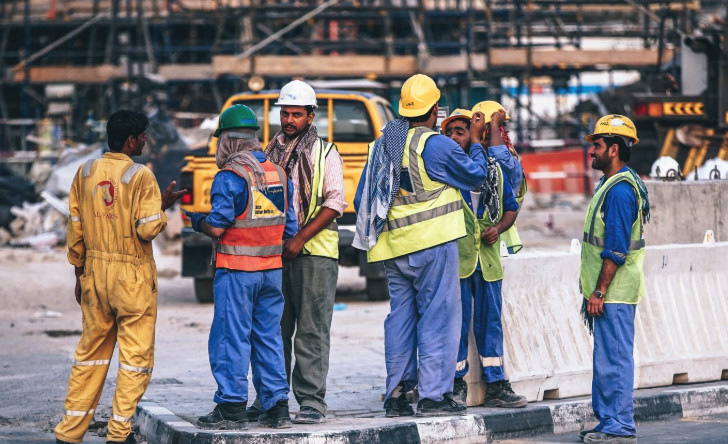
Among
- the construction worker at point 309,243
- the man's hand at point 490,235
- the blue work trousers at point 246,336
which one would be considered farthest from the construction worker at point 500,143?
the blue work trousers at point 246,336

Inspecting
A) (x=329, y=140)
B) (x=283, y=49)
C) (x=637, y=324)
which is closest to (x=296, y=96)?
(x=637, y=324)

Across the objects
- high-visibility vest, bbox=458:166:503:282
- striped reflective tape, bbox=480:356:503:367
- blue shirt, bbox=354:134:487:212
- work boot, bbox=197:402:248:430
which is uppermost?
blue shirt, bbox=354:134:487:212

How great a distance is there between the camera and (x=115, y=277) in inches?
276

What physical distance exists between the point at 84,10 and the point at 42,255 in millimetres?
17337

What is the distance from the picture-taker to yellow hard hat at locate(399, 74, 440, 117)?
7359mm

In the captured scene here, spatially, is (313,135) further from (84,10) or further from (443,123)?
(84,10)

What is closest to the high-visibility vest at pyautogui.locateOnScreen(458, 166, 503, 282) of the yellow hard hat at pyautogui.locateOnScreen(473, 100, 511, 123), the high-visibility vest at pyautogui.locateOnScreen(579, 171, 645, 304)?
the yellow hard hat at pyautogui.locateOnScreen(473, 100, 511, 123)

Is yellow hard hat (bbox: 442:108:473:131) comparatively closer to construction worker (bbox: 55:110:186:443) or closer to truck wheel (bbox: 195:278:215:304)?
construction worker (bbox: 55:110:186:443)

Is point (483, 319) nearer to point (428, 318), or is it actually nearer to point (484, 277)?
point (484, 277)

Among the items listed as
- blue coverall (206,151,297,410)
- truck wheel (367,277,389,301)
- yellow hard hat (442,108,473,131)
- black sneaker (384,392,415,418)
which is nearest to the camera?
blue coverall (206,151,297,410)

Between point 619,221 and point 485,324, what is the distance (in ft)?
3.94

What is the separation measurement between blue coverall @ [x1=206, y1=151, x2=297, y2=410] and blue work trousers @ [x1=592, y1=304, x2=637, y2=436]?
1.77 metres

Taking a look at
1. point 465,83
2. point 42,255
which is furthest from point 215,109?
point 42,255

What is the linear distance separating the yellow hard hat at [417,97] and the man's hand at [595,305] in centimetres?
141
